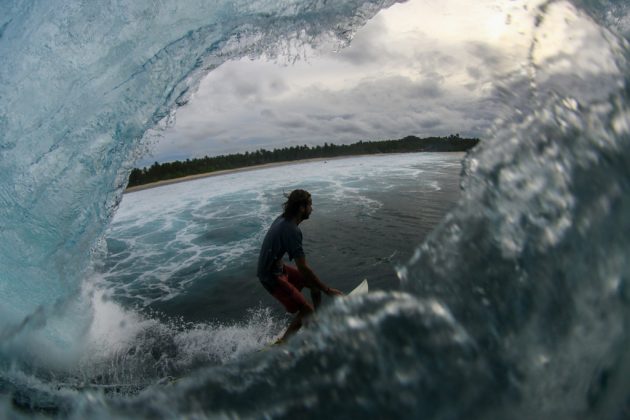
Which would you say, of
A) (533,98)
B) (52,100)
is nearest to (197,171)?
(52,100)

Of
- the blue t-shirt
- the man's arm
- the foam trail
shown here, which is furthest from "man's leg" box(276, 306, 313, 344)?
the foam trail

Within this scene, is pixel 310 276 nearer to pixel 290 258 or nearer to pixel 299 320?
pixel 290 258

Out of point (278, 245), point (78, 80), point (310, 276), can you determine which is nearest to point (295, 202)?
point (278, 245)

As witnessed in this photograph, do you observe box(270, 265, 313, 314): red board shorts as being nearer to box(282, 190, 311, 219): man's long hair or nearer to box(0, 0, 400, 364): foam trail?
box(282, 190, 311, 219): man's long hair

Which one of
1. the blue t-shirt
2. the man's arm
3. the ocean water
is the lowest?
the ocean water

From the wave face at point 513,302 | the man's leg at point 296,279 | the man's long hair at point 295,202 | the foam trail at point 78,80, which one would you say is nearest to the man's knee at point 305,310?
the man's leg at point 296,279

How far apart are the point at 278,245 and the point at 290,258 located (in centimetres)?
21

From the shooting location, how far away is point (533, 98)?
1964mm

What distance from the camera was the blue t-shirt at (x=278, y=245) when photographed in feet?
12.2

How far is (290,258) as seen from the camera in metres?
3.92

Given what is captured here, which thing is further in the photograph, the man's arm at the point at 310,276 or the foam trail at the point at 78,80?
the foam trail at the point at 78,80

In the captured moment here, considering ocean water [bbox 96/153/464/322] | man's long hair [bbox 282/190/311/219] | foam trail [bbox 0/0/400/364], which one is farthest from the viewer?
ocean water [bbox 96/153/464/322]

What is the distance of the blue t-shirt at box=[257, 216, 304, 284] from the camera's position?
3.73 m

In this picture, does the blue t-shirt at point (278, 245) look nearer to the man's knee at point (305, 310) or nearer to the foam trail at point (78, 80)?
the man's knee at point (305, 310)
